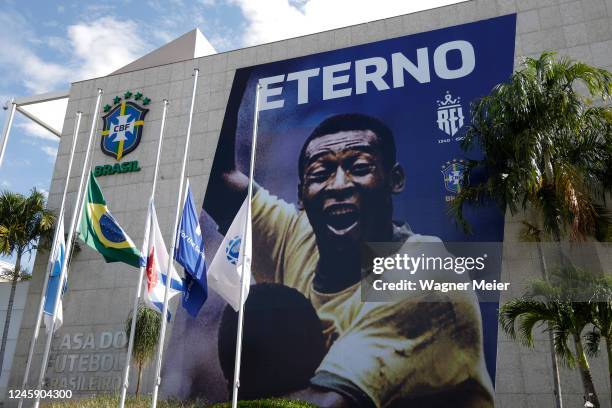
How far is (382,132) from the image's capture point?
59.3 feet

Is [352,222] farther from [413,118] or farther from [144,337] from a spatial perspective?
[144,337]

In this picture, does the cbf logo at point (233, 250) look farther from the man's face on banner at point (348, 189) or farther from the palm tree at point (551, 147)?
the palm tree at point (551, 147)

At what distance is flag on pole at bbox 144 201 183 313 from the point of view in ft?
42.0

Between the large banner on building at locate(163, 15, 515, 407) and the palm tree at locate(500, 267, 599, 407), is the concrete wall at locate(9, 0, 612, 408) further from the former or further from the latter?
the palm tree at locate(500, 267, 599, 407)

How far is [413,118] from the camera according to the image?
706 inches

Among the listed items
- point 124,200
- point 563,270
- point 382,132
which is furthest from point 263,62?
point 563,270

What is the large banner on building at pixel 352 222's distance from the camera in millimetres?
15250

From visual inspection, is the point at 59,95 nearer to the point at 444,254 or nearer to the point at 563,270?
the point at 444,254

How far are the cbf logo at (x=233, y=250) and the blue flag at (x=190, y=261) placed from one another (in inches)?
30.6

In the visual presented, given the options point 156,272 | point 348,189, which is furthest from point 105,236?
point 348,189

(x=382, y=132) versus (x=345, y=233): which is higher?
(x=382, y=132)

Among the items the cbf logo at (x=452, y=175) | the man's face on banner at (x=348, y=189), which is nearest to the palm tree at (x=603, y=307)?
the cbf logo at (x=452, y=175)

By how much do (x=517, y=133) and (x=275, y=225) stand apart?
8106mm

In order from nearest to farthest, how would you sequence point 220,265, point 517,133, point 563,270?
point 563,270 < point 220,265 < point 517,133
